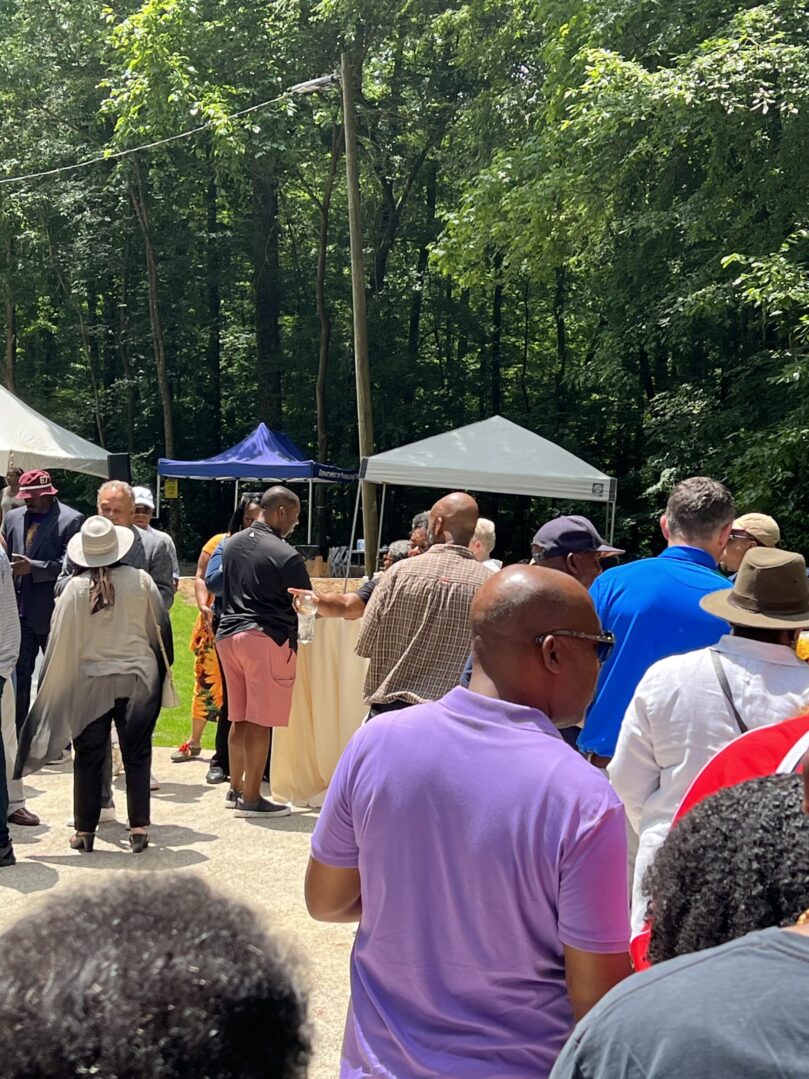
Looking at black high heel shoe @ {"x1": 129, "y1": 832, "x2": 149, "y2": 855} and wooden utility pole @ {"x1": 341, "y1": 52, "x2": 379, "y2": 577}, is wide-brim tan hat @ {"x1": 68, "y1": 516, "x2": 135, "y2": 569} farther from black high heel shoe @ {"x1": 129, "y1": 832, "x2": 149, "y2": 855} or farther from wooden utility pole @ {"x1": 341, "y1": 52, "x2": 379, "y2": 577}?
wooden utility pole @ {"x1": 341, "y1": 52, "x2": 379, "y2": 577}

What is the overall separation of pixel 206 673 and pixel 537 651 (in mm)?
6879

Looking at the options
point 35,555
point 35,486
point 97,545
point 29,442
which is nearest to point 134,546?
point 35,555

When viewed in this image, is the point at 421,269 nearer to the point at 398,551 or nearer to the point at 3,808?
the point at 398,551

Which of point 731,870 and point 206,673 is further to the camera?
point 206,673

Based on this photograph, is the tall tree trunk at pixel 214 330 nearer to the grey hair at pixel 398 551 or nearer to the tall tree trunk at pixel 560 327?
the tall tree trunk at pixel 560 327

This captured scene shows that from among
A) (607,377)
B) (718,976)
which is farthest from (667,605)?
(607,377)

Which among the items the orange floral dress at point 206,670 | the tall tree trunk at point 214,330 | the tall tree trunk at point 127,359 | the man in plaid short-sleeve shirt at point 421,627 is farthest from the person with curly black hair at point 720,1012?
the tall tree trunk at point 214,330

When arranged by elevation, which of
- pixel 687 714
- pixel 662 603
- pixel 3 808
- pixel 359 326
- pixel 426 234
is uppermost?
pixel 426 234

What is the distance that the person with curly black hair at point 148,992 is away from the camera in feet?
2.98

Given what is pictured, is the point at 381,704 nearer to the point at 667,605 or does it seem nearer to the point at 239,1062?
the point at 667,605

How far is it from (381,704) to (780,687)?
2.13 meters

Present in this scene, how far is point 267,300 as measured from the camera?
3438cm

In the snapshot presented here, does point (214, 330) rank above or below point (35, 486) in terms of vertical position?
above

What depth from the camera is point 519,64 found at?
2258cm
